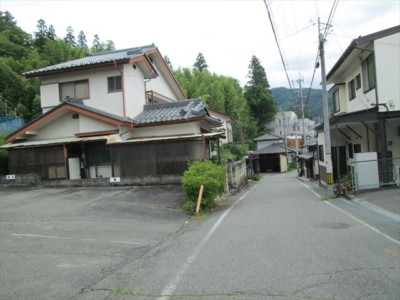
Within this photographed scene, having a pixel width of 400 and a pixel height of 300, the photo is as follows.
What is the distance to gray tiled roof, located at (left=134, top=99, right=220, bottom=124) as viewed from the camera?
1747cm

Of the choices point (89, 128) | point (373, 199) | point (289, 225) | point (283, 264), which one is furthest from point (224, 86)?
point (283, 264)

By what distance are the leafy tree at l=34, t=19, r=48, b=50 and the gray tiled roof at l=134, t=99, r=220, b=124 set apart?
28.7 m

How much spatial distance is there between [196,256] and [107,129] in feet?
40.9

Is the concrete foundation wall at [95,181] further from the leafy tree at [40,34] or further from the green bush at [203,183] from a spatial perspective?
the leafy tree at [40,34]

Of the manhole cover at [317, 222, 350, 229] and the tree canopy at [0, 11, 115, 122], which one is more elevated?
the tree canopy at [0, 11, 115, 122]

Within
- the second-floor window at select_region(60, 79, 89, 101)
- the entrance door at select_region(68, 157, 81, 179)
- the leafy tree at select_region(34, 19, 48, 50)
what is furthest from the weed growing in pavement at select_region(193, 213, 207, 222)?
the leafy tree at select_region(34, 19, 48, 50)

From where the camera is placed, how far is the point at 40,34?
47188mm

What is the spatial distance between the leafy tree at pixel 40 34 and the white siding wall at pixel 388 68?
3932cm

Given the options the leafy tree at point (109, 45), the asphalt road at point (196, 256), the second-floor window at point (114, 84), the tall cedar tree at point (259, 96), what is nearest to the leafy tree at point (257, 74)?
the tall cedar tree at point (259, 96)

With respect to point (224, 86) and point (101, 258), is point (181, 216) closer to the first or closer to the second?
point (101, 258)

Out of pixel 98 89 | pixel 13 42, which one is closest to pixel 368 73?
pixel 98 89

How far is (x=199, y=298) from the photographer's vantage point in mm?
4133

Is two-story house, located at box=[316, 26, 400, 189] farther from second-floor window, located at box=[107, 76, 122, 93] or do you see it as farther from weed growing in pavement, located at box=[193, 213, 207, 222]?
second-floor window, located at box=[107, 76, 122, 93]

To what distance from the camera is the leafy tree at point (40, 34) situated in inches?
1687
